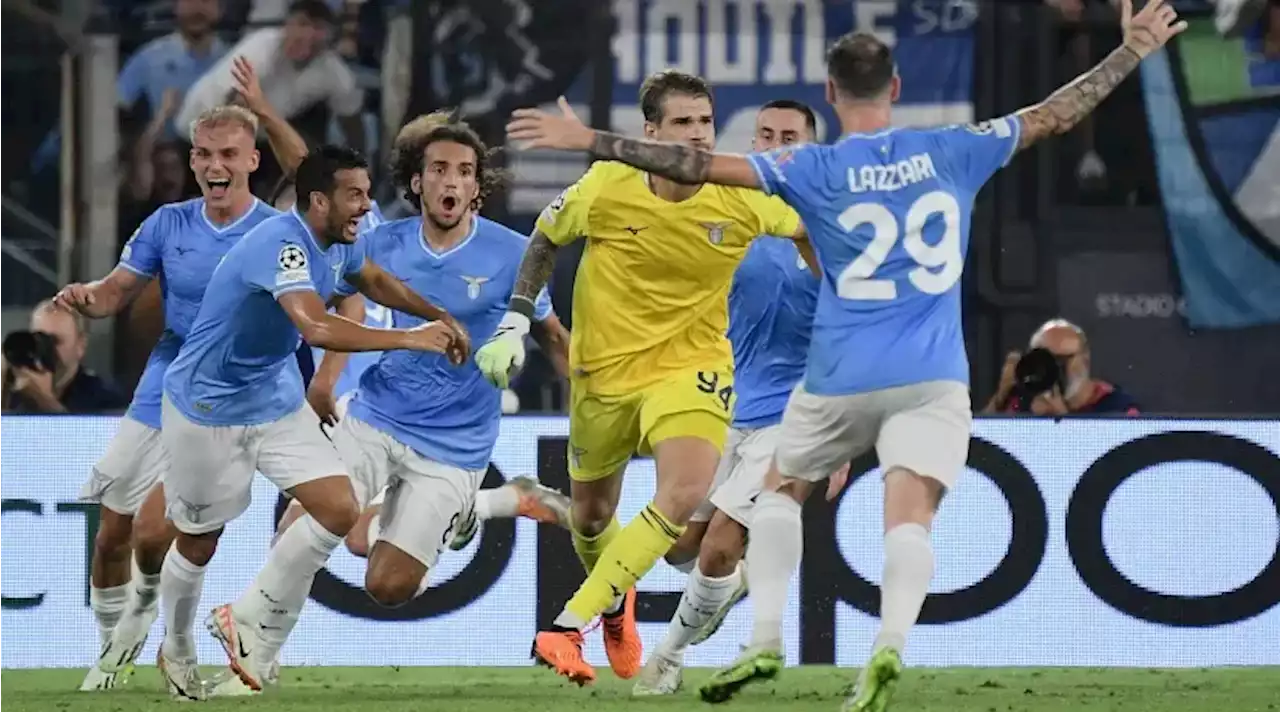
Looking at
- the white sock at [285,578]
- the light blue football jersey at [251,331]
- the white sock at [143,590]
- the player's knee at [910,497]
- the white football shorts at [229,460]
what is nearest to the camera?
the player's knee at [910,497]

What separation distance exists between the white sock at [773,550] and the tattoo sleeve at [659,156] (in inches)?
41.9

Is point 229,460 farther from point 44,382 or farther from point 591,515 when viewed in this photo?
point 44,382

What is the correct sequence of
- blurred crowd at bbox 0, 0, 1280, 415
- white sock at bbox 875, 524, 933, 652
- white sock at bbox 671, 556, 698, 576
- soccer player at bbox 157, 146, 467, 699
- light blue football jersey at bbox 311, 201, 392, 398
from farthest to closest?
blurred crowd at bbox 0, 0, 1280, 415, light blue football jersey at bbox 311, 201, 392, 398, white sock at bbox 671, 556, 698, 576, soccer player at bbox 157, 146, 467, 699, white sock at bbox 875, 524, 933, 652

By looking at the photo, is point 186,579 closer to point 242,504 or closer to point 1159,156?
point 242,504

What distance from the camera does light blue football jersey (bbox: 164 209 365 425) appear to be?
9.16m

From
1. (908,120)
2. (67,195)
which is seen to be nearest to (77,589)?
(67,195)

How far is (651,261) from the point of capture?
9.35 metres

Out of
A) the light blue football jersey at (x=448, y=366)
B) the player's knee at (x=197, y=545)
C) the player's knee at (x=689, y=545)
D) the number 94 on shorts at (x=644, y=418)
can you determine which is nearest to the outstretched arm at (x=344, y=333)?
the number 94 on shorts at (x=644, y=418)

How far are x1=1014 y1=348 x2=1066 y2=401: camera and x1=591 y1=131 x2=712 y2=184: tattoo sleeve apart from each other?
525cm

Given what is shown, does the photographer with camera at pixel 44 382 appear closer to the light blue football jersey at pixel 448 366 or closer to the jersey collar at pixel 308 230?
the light blue football jersey at pixel 448 366

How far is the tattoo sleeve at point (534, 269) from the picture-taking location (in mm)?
9289

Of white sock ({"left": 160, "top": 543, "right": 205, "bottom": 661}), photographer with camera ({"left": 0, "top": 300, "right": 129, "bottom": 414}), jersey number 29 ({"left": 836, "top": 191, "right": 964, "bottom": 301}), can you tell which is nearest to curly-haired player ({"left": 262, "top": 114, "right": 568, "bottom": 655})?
white sock ({"left": 160, "top": 543, "right": 205, "bottom": 661})

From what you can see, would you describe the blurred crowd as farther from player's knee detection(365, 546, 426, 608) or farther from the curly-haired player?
player's knee detection(365, 546, 426, 608)

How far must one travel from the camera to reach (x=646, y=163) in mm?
7922
